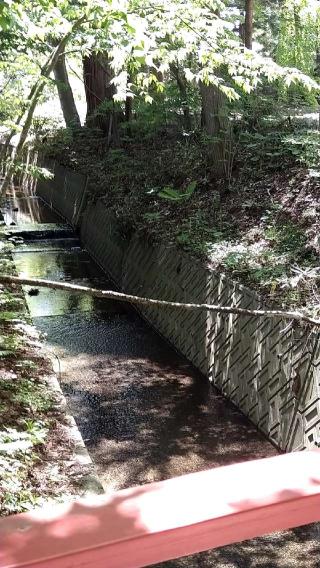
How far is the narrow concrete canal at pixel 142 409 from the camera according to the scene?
5.01 metres

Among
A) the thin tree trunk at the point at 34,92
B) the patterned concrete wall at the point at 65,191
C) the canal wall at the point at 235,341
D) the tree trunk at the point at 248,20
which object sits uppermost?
the tree trunk at the point at 248,20

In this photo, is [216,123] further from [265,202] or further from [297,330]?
[297,330]

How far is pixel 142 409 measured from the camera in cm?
800

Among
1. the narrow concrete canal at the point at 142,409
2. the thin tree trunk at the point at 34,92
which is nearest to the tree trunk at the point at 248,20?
the narrow concrete canal at the point at 142,409

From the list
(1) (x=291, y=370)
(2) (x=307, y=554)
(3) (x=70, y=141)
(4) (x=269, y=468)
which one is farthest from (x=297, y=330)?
(3) (x=70, y=141)

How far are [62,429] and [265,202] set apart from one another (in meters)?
6.21

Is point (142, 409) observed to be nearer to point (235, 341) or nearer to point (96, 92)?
point (235, 341)

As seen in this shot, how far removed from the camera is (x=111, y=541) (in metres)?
1.11

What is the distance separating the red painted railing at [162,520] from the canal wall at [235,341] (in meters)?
5.03

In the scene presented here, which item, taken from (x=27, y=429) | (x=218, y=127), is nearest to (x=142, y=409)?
(x=27, y=429)

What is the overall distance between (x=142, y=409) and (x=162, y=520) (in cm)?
697

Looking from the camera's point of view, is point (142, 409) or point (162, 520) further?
point (142, 409)

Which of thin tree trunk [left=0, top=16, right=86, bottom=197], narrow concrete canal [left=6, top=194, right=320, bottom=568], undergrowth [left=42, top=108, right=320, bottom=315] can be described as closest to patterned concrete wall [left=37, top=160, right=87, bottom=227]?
undergrowth [left=42, top=108, right=320, bottom=315]

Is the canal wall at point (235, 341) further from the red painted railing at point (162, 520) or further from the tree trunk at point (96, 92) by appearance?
the tree trunk at point (96, 92)
